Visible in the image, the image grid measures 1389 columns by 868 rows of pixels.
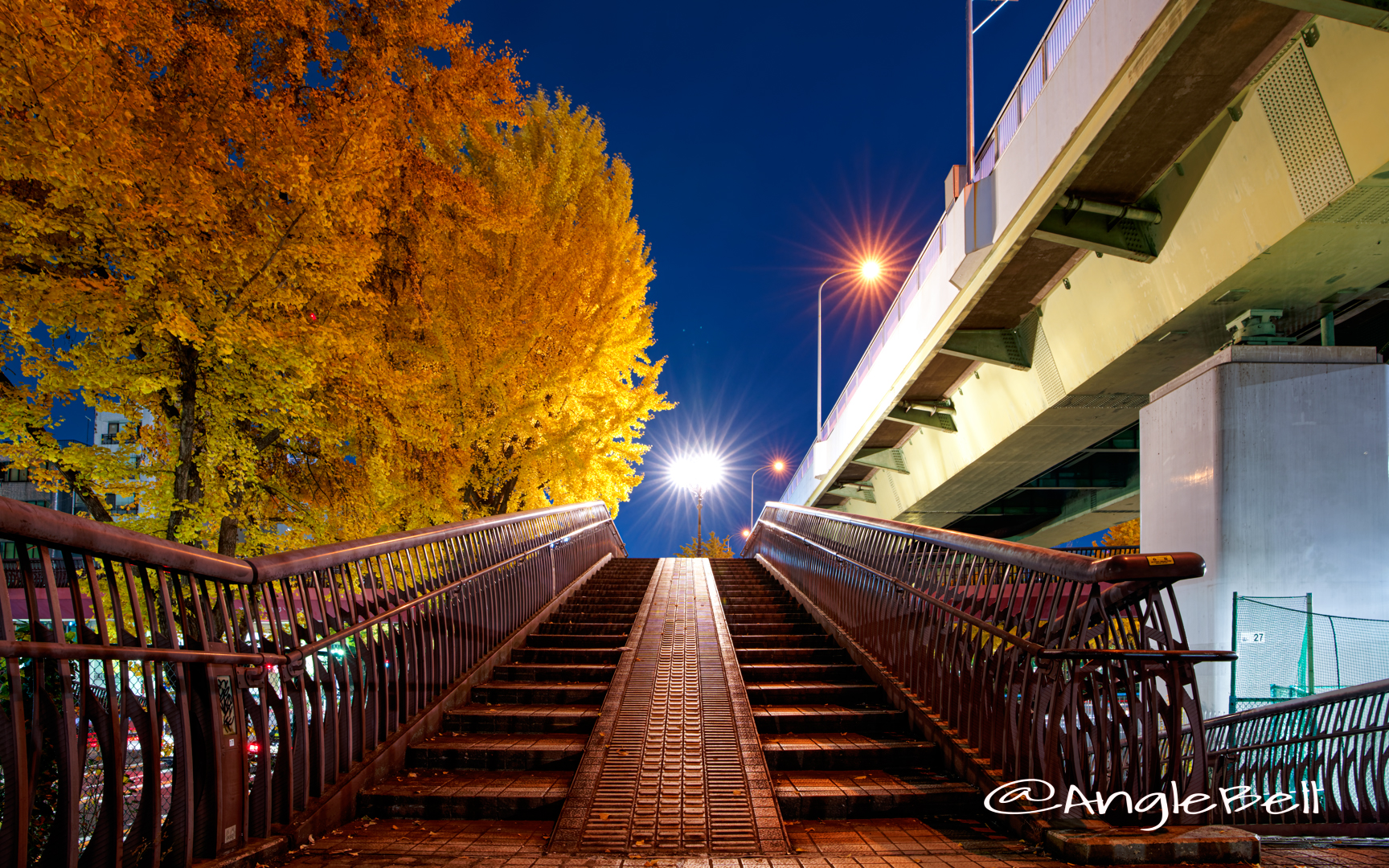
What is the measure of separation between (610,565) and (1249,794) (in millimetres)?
10276

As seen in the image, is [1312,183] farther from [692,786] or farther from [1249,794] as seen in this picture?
[692,786]

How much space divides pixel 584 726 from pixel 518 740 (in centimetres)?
54

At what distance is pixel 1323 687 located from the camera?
23.6 feet

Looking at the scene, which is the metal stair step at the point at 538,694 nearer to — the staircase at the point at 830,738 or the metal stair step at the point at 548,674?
the metal stair step at the point at 548,674

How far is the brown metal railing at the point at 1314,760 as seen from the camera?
6.09m

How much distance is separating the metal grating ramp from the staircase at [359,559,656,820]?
23 centimetres

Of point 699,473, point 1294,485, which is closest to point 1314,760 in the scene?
point 1294,485

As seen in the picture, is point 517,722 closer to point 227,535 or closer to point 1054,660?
point 1054,660

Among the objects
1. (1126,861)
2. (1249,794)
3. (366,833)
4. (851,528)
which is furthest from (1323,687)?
(366,833)

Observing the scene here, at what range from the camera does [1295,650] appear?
7367 millimetres

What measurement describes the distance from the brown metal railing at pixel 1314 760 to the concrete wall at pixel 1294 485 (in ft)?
1.47

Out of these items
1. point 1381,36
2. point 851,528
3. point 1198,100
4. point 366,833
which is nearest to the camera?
point 366,833

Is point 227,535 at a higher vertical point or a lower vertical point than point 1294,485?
lower

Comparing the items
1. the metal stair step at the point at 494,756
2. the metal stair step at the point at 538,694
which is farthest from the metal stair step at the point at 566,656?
the metal stair step at the point at 494,756
